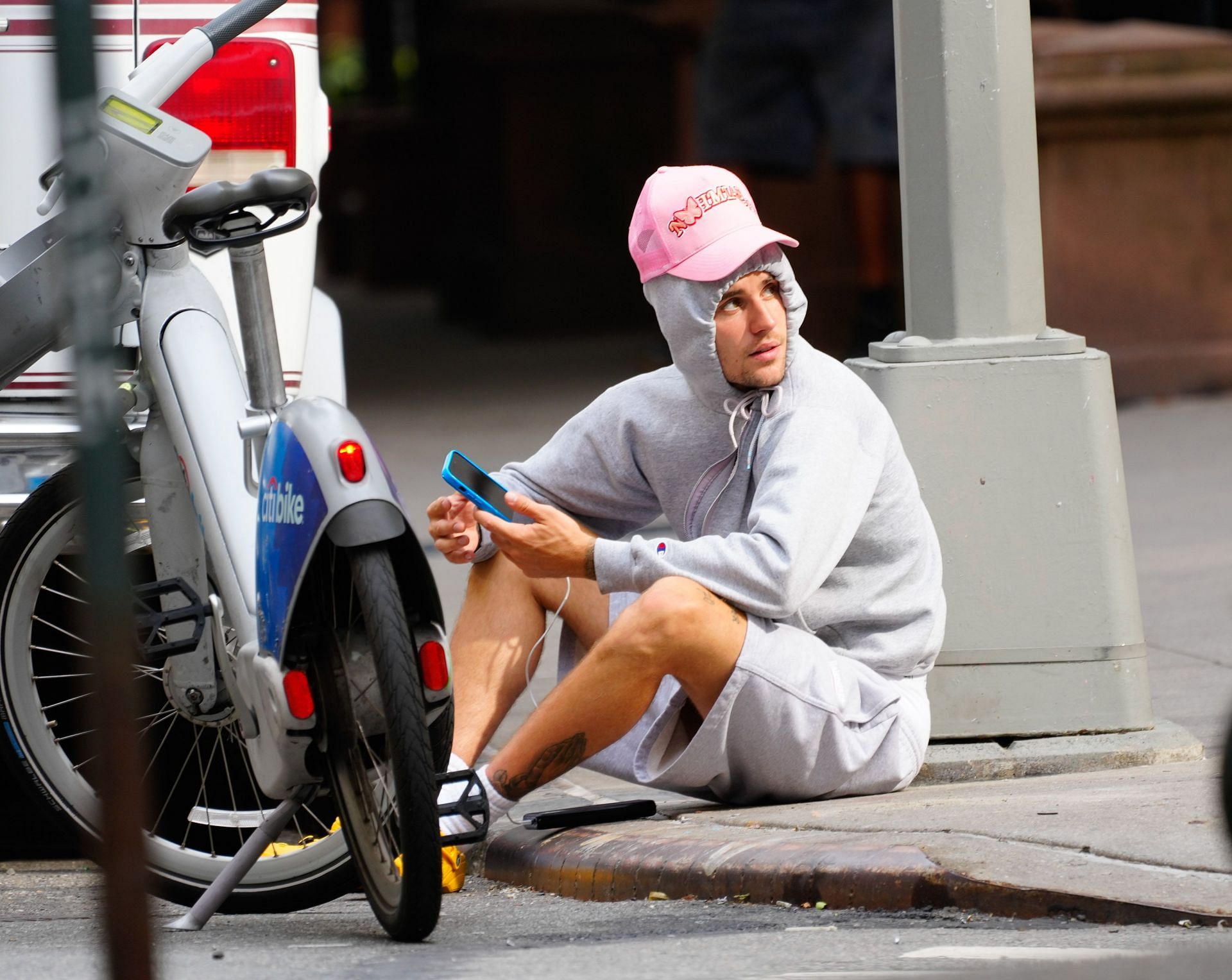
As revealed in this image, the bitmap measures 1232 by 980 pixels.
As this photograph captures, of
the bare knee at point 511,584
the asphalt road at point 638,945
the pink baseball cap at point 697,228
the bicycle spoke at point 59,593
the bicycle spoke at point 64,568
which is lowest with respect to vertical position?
the asphalt road at point 638,945

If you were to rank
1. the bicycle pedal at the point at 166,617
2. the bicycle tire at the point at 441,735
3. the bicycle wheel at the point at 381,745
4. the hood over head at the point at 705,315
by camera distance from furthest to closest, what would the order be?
the hood over head at the point at 705,315, the bicycle pedal at the point at 166,617, the bicycle tire at the point at 441,735, the bicycle wheel at the point at 381,745

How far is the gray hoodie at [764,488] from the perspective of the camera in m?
3.41

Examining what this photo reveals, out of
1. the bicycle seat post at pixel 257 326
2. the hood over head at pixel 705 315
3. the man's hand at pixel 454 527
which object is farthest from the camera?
the man's hand at pixel 454 527

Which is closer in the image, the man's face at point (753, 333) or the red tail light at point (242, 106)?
the man's face at point (753, 333)

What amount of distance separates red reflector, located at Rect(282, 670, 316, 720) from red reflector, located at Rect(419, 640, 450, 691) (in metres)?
0.16

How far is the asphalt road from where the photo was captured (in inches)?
109

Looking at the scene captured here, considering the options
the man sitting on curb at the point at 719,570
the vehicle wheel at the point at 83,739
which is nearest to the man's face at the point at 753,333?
→ the man sitting on curb at the point at 719,570

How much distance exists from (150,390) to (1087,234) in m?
5.78

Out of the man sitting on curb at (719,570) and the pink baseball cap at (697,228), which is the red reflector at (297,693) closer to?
the man sitting on curb at (719,570)

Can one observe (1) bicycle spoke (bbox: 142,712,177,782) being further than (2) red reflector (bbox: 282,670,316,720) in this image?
Yes

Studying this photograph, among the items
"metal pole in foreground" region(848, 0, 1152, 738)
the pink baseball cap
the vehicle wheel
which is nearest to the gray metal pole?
"metal pole in foreground" region(848, 0, 1152, 738)

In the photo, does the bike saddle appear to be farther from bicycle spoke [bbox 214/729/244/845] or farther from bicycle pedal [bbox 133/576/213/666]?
bicycle spoke [bbox 214/729/244/845]

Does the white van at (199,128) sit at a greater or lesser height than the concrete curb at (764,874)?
greater

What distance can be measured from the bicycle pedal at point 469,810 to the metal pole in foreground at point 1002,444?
1012mm
